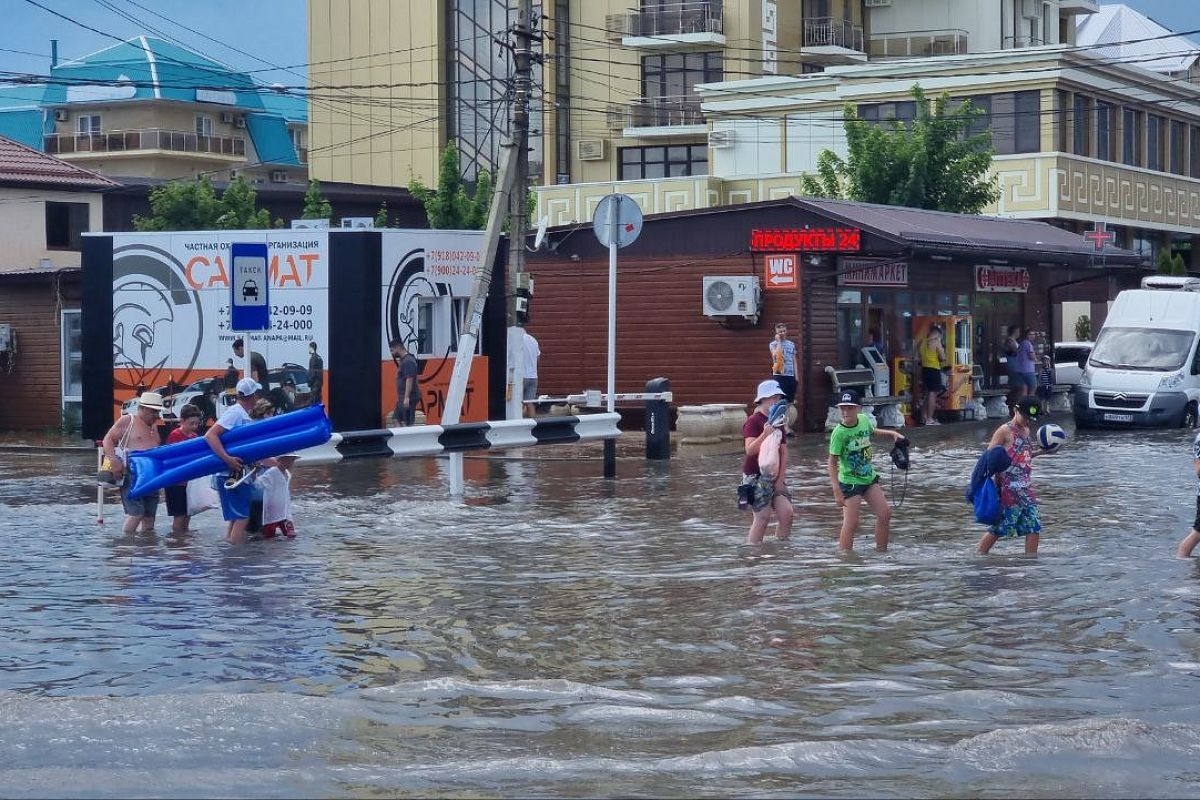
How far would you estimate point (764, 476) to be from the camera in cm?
1512

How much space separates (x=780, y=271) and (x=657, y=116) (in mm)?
33502

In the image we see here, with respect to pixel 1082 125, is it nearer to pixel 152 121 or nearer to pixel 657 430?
pixel 657 430

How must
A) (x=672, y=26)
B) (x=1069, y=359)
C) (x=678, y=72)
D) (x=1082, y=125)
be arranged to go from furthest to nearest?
(x=678, y=72) → (x=672, y=26) → (x=1082, y=125) → (x=1069, y=359)

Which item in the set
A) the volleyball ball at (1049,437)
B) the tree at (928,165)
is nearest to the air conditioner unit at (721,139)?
the tree at (928,165)

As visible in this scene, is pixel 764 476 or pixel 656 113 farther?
pixel 656 113

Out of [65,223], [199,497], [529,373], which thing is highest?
[65,223]

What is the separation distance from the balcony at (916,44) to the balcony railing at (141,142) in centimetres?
3485

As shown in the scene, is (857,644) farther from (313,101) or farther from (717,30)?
(313,101)

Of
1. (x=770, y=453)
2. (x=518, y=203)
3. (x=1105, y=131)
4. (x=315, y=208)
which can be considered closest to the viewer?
(x=770, y=453)

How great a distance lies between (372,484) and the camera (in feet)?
73.9

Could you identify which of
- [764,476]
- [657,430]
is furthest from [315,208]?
[764,476]

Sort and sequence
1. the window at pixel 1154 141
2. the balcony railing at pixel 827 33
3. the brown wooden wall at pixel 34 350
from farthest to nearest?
the balcony railing at pixel 827 33, the window at pixel 1154 141, the brown wooden wall at pixel 34 350

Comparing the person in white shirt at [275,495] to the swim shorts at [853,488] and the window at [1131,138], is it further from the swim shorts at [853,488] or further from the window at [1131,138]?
the window at [1131,138]

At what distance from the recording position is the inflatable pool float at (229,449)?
15.8 metres
